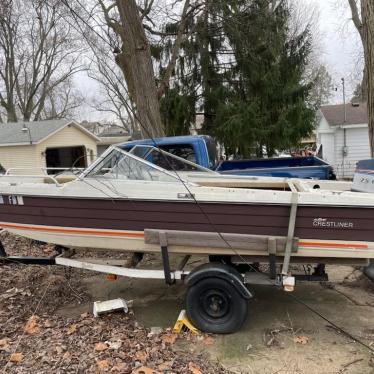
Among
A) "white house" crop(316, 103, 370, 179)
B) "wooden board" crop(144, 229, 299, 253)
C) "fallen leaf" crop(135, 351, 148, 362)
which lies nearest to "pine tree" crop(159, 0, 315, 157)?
"white house" crop(316, 103, 370, 179)

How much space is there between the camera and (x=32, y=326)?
439 cm

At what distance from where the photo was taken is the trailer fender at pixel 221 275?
4.09 metres

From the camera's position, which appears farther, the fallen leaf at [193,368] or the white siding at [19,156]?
the white siding at [19,156]

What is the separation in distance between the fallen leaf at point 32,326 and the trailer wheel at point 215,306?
159 centimetres

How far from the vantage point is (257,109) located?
52.0ft

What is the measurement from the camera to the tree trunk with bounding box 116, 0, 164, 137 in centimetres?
930

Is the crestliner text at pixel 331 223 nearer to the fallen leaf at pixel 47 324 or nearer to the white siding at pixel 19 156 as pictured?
the fallen leaf at pixel 47 324

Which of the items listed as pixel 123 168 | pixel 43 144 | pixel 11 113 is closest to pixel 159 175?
pixel 123 168

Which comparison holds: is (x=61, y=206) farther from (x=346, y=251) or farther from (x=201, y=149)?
(x=201, y=149)

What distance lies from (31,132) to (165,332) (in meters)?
22.5

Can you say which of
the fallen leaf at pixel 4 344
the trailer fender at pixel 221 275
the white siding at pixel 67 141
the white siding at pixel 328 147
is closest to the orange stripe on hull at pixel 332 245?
the trailer fender at pixel 221 275

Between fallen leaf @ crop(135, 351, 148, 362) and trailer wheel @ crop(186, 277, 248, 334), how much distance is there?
26.8 inches

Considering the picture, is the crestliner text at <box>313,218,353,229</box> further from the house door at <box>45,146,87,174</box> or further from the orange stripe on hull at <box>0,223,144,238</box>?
the house door at <box>45,146,87,174</box>

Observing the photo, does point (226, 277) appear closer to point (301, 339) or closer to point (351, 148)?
point (301, 339)
